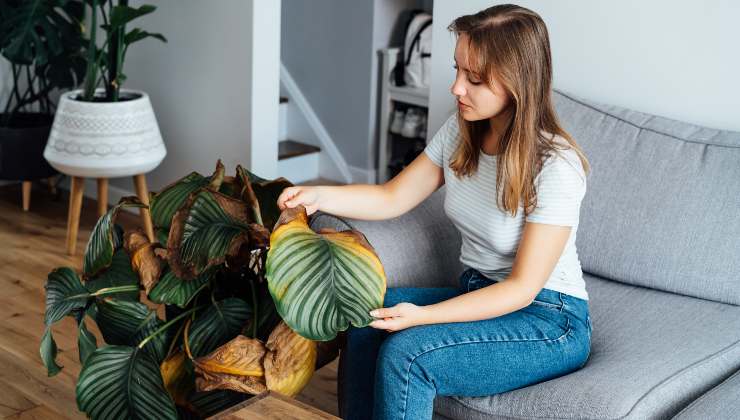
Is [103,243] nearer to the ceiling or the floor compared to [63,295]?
nearer to the ceiling

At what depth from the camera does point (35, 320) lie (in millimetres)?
2811

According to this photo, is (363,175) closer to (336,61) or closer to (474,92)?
(336,61)

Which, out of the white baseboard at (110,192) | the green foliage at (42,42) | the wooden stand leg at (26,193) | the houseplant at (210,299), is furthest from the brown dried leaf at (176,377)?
the wooden stand leg at (26,193)

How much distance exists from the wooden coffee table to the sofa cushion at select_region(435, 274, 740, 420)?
1.20 ft

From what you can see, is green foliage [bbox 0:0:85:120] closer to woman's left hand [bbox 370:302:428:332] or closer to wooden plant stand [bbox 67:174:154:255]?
wooden plant stand [bbox 67:174:154:255]

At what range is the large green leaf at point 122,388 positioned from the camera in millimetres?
1712

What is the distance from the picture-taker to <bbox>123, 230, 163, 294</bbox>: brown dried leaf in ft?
5.88

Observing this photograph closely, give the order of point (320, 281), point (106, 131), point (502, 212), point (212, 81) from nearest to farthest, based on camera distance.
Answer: point (320, 281) → point (502, 212) → point (106, 131) → point (212, 81)

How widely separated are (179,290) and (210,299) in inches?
5.2

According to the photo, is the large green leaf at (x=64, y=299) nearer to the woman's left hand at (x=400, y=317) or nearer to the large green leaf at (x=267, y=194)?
the large green leaf at (x=267, y=194)

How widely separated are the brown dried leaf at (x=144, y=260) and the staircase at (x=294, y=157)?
8.17ft

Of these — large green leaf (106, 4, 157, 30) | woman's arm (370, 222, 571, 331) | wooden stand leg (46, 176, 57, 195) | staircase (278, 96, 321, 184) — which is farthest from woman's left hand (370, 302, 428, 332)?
wooden stand leg (46, 176, 57, 195)

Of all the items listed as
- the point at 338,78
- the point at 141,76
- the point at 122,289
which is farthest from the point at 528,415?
the point at 338,78

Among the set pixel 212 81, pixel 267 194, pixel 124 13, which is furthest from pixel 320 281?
pixel 212 81
